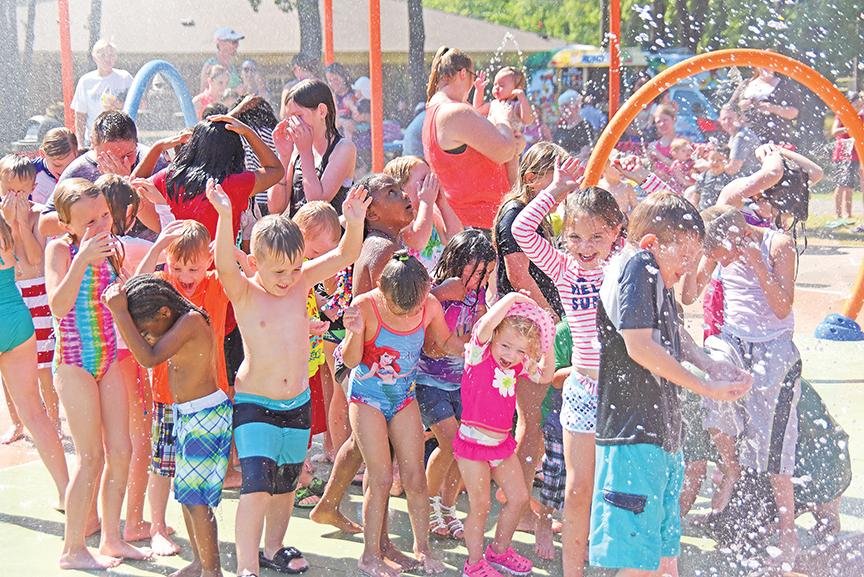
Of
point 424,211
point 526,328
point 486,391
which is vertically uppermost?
point 424,211

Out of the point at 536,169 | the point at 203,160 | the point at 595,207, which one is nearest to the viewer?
the point at 595,207

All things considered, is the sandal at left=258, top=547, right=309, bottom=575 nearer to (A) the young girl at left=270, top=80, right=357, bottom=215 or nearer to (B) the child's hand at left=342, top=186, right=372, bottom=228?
(B) the child's hand at left=342, top=186, right=372, bottom=228

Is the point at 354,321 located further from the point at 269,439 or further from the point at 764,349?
the point at 764,349

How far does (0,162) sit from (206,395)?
1956mm

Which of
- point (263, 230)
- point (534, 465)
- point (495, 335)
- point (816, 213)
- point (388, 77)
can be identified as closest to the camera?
point (263, 230)

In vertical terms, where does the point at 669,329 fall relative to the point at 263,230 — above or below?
below

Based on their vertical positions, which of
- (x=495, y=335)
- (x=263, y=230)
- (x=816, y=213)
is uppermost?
(x=263, y=230)

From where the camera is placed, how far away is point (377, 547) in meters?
4.55

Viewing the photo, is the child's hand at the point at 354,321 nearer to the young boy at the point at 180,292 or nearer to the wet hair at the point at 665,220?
the young boy at the point at 180,292

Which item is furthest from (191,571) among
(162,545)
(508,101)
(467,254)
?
(508,101)

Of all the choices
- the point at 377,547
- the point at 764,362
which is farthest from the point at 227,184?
the point at 764,362

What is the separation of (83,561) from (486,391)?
1696 mm

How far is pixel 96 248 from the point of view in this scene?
450 cm

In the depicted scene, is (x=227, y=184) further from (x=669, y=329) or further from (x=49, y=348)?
(x=669, y=329)
